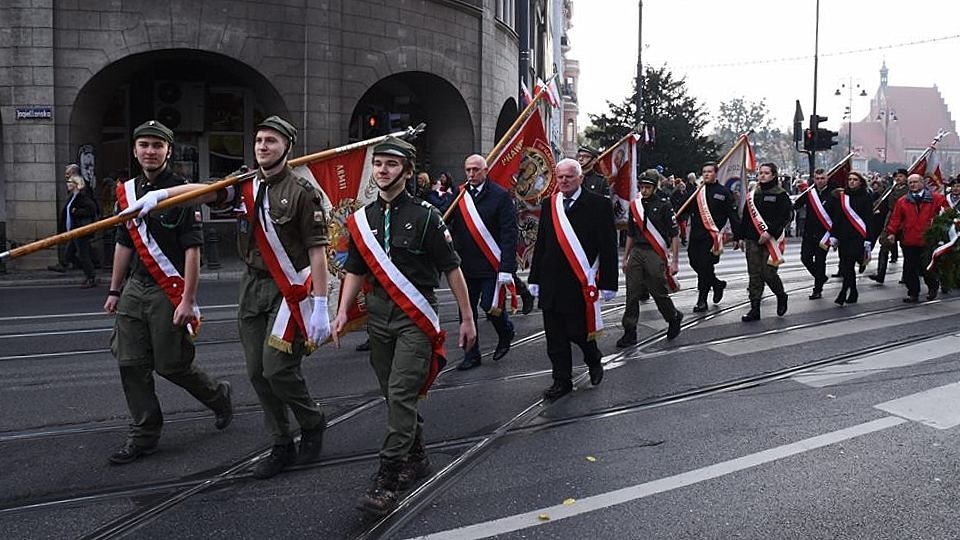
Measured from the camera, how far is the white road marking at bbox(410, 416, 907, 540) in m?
4.29

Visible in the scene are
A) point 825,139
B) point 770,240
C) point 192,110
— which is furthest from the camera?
point 825,139

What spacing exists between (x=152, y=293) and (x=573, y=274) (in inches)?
117

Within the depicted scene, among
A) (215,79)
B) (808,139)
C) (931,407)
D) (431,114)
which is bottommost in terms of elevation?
(931,407)

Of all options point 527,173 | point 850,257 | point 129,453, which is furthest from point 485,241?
point 850,257

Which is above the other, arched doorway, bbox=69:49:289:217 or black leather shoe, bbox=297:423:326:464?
arched doorway, bbox=69:49:289:217

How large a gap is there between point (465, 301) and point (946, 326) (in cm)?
709

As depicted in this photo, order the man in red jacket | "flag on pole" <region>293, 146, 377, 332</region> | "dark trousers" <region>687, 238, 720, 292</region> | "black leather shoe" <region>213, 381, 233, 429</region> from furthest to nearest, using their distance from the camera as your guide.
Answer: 1. the man in red jacket
2. "dark trousers" <region>687, 238, 720, 292</region>
3. "black leather shoe" <region>213, 381, 233, 429</region>
4. "flag on pole" <region>293, 146, 377, 332</region>

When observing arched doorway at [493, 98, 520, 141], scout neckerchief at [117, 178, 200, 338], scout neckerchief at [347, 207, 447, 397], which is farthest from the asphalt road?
arched doorway at [493, 98, 520, 141]

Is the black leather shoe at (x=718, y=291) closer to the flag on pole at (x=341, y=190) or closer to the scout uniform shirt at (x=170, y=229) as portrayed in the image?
the flag on pole at (x=341, y=190)

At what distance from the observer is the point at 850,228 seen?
40.0 feet

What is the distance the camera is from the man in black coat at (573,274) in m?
6.80

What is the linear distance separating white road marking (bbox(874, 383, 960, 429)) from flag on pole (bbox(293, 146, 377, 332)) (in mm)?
3727

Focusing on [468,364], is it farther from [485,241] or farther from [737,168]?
[737,168]

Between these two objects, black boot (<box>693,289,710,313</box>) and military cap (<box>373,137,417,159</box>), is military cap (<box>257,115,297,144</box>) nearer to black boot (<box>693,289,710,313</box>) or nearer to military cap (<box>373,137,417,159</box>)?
military cap (<box>373,137,417,159</box>)
